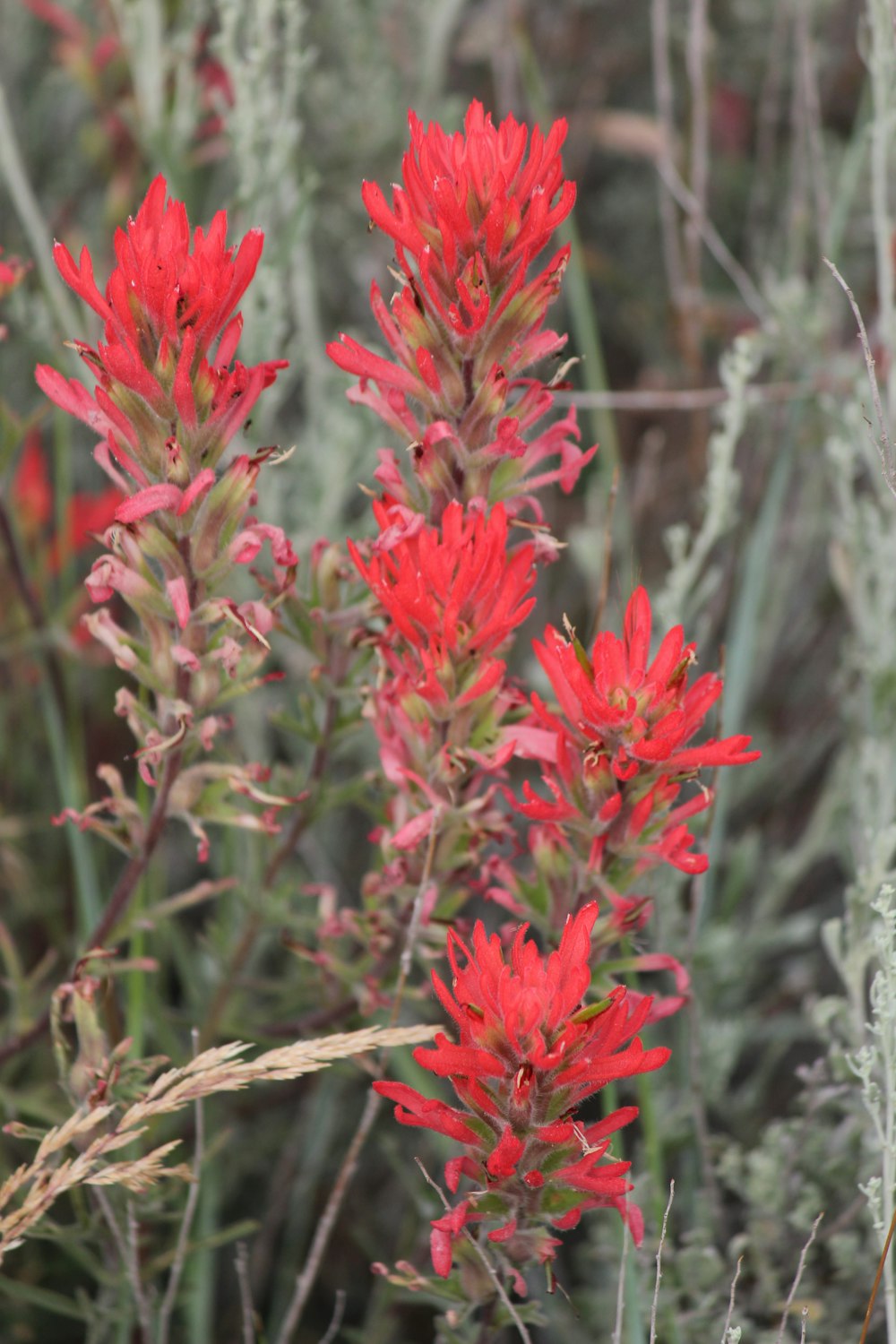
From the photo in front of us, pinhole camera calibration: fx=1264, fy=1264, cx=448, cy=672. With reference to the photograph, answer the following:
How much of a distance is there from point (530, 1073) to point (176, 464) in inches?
13.1

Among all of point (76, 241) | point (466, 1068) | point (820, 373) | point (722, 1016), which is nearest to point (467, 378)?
point (466, 1068)

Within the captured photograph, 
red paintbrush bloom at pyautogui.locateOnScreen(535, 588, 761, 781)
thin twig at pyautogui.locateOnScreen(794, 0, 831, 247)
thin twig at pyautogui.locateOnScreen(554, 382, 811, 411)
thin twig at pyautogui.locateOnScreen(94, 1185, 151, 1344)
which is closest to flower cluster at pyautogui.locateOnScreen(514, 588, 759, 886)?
red paintbrush bloom at pyautogui.locateOnScreen(535, 588, 761, 781)

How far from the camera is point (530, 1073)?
57cm

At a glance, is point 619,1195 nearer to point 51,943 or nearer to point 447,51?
point 51,943

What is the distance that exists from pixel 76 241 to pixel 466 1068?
1.26 meters

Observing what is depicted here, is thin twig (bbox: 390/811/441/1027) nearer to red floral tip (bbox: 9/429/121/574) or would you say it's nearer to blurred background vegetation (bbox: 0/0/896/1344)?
blurred background vegetation (bbox: 0/0/896/1344)

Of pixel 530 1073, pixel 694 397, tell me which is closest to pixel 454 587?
pixel 530 1073

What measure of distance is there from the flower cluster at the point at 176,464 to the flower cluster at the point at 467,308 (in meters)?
0.07

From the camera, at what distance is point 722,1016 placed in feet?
4.16

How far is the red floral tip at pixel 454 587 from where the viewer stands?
605 mm

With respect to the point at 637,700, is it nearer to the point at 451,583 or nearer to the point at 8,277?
the point at 451,583

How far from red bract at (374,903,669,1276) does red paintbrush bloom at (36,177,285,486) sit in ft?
0.94

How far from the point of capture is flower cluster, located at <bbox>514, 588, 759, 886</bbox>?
61cm

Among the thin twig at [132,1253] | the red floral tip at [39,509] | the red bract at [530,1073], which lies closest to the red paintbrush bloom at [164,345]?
the red bract at [530,1073]
